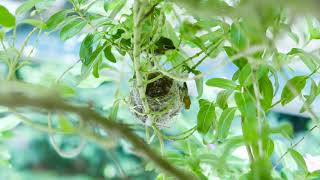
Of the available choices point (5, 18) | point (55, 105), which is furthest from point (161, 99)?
point (55, 105)

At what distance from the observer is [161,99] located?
0.82 meters

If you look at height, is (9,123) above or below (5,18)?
below

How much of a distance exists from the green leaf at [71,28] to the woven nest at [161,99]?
0.43ft

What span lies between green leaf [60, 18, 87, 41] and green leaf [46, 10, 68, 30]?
0.7 inches

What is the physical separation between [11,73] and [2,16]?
120mm

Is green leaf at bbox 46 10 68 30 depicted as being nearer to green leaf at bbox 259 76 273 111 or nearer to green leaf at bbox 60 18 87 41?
green leaf at bbox 60 18 87 41

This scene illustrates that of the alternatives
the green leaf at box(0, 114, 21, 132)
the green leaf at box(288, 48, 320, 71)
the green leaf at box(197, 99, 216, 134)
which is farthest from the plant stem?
the green leaf at box(0, 114, 21, 132)

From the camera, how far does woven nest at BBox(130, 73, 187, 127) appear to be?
0.81 m

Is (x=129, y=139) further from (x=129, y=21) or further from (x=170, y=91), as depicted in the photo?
(x=170, y=91)

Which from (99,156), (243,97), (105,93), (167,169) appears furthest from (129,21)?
(99,156)

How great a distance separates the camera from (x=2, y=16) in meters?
0.53

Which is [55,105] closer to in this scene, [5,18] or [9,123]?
[5,18]

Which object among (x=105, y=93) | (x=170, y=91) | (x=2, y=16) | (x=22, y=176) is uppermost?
(x=2, y=16)

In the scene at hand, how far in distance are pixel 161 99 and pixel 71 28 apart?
0.61 ft
